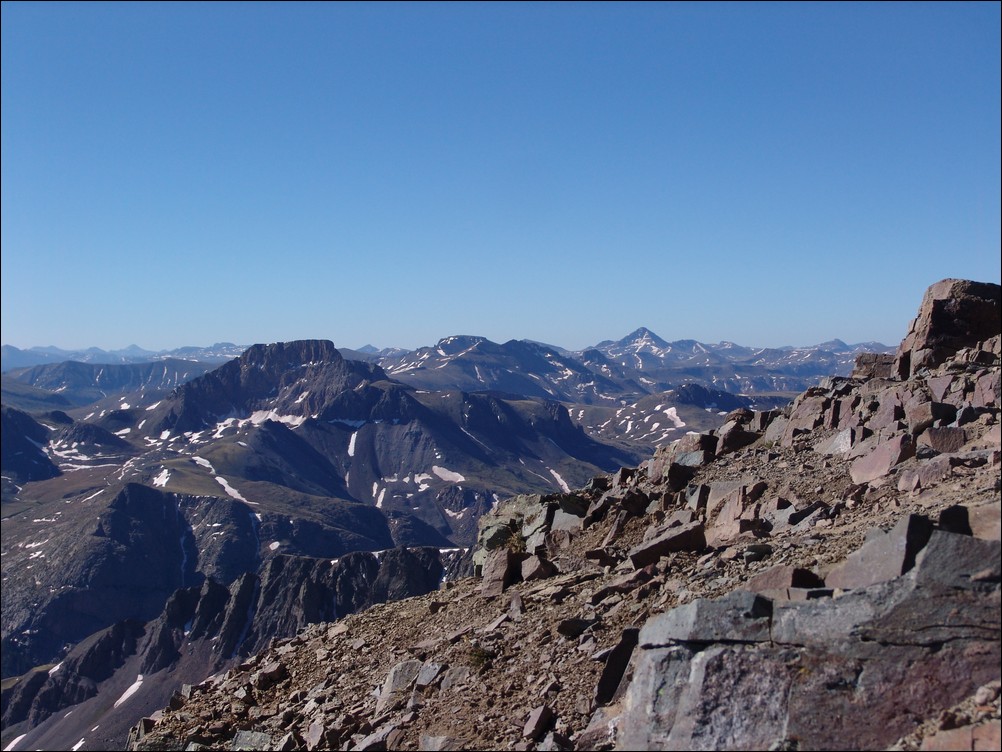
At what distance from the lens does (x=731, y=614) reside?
12102 millimetres

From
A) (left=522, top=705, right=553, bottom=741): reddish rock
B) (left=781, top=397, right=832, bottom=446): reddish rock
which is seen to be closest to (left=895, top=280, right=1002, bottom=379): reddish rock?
(left=781, top=397, right=832, bottom=446): reddish rock

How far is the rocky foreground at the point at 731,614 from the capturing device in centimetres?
1079

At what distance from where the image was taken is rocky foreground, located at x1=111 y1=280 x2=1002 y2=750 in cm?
1079

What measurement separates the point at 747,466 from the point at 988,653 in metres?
17.4

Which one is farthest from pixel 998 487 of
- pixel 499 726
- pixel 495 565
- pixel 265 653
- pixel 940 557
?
pixel 265 653

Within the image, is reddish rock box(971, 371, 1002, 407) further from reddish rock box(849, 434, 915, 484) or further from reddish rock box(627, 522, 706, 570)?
reddish rock box(627, 522, 706, 570)

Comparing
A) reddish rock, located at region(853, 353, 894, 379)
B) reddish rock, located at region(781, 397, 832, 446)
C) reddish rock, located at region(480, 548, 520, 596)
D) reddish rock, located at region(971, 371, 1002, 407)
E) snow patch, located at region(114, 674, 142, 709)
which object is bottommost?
snow patch, located at region(114, 674, 142, 709)

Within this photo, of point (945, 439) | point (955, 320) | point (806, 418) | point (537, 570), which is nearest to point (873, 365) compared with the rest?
point (955, 320)

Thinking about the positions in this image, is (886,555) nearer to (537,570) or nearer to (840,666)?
(840,666)

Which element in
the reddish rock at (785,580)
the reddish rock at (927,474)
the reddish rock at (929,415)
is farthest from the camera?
the reddish rock at (929,415)

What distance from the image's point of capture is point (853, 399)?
93.6 feet

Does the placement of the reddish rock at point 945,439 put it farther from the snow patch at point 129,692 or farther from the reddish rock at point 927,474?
the snow patch at point 129,692

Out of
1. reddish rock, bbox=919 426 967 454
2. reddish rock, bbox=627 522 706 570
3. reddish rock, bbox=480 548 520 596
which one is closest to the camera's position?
reddish rock, bbox=627 522 706 570

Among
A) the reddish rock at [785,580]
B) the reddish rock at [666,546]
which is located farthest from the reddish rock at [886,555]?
the reddish rock at [666,546]
